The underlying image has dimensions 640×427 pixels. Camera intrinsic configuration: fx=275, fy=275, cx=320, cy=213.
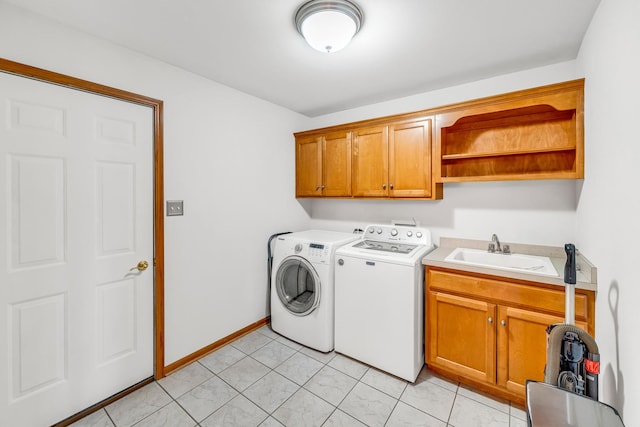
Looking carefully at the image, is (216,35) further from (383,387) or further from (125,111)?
(383,387)

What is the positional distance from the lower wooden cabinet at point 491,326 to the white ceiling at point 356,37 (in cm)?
156

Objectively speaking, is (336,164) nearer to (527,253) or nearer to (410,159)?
(410,159)

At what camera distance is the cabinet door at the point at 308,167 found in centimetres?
308

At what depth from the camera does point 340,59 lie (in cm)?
202

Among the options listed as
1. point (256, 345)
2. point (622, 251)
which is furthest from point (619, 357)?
point (256, 345)

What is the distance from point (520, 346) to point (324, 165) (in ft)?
7.38

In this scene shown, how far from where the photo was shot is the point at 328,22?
1.47 meters

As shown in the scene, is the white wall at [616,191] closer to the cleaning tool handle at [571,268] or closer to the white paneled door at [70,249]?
the cleaning tool handle at [571,268]

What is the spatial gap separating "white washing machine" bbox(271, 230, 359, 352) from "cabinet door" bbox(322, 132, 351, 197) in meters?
0.50

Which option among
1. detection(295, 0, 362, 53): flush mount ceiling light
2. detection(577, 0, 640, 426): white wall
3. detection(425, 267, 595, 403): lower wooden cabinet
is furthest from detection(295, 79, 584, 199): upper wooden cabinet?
detection(295, 0, 362, 53): flush mount ceiling light

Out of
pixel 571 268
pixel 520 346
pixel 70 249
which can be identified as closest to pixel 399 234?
pixel 520 346

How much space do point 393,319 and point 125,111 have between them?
2.42 metres

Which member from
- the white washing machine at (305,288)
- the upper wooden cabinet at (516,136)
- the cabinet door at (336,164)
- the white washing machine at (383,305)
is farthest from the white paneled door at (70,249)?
the upper wooden cabinet at (516,136)

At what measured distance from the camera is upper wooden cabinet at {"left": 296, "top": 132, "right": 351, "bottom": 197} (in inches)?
113
